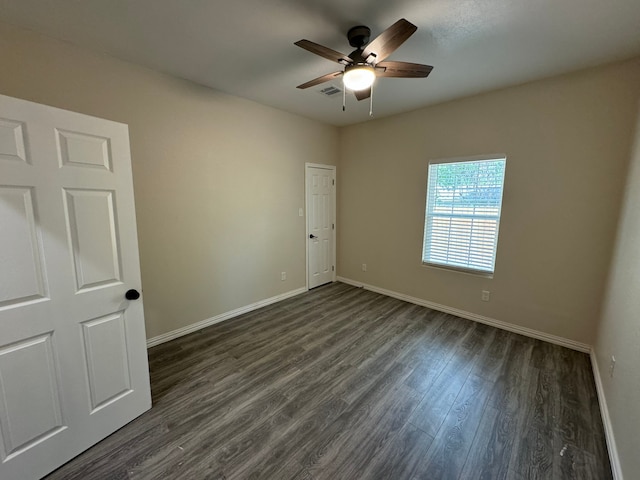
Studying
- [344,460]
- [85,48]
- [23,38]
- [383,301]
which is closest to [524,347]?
[383,301]

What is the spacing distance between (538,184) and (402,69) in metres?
2.02

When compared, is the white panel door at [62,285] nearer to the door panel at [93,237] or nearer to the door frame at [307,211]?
the door panel at [93,237]

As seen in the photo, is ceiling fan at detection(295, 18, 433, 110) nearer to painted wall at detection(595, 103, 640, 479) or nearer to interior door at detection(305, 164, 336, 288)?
painted wall at detection(595, 103, 640, 479)

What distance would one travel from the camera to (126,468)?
150cm

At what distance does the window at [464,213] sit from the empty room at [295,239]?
3 centimetres

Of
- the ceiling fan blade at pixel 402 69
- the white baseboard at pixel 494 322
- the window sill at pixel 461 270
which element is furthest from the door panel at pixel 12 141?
the white baseboard at pixel 494 322

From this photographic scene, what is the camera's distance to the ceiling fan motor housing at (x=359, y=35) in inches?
73.7

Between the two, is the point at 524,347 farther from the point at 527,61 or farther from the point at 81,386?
the point at 81,386

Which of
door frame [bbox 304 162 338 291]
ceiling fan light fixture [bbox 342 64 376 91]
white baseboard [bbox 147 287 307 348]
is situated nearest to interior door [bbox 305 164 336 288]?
door frame [bbox 304 162 338 291]

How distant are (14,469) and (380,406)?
2.14m

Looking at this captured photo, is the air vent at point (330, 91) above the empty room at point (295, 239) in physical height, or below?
above

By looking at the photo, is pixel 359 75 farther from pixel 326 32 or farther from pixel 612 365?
pixel 612 365

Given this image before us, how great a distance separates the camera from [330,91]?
2.98 metres

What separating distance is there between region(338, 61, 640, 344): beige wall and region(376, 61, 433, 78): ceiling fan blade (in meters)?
1.60
